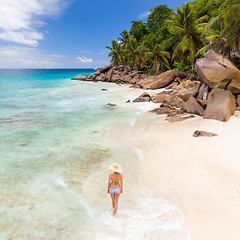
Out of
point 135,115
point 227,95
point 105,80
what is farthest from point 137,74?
point 227,95

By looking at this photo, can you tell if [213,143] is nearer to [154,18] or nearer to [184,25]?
[184,25]

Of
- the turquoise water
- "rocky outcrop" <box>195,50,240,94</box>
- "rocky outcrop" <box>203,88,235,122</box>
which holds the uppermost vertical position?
"rocky outcrop" <box>195,50,240,94</box>

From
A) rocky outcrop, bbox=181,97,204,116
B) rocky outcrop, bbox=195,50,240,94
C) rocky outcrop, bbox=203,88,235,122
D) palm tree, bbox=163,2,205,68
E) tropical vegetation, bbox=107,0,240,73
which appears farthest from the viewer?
palm tree, bbox=163,2,205,68

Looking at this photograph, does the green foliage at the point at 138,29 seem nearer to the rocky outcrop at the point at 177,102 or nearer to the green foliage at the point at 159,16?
the green foliage at the point at 159,16

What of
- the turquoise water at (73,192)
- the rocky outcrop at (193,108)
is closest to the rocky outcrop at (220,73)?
the rocky outcrop at (193,108)

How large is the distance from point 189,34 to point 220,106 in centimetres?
1897

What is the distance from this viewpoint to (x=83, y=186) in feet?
20.8

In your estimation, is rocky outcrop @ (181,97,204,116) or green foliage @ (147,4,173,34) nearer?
rocky outcrop @ (181,97,204,116)

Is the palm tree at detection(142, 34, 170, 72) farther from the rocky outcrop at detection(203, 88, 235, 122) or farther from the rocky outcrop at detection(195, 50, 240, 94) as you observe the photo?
the rocky outcrop at detection(203, 88, 235, 122)

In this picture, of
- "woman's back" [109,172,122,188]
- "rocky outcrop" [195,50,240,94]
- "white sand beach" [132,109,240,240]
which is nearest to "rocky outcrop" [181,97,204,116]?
"white sand beach" [132,109,240,240]

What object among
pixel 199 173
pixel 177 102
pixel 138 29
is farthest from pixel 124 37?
pixel 199 173

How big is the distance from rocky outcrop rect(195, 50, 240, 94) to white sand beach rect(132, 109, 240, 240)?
3391 millimetres

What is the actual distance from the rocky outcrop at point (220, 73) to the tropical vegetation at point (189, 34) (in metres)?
1.93

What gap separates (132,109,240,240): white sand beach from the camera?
4.59 m
